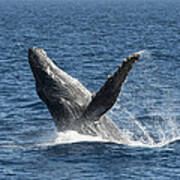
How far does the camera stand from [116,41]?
63.5 m

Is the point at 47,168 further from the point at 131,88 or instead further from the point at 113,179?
the point at 131,88

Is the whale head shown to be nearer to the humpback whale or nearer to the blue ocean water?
the humpback whale

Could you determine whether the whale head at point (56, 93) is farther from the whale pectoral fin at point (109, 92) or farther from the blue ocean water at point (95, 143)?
the blue ocean water at point (95, 143)

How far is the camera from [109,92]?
57.8 ft

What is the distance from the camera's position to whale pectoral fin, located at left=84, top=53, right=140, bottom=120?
17.0m

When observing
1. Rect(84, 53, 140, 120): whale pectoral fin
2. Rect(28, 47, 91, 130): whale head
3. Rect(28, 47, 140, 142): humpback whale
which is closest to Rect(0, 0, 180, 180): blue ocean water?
Rect(28, 47, 140, 142): humpback whale

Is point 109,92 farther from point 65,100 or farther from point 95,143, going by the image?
point 95,143

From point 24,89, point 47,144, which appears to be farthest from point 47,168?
point 24,89

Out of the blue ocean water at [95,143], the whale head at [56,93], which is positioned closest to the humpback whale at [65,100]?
the whale head at [56,93]

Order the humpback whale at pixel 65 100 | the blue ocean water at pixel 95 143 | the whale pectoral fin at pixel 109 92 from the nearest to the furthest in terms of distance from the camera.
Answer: the blue ocean water at pixel 95 143
the whale pectoral fin at pixel 109 92
the humpback whale at pixel 65 100

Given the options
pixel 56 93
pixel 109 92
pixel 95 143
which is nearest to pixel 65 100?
pixel 56 93

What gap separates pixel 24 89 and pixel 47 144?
42.5 ft

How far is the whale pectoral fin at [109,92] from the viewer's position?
17000mm

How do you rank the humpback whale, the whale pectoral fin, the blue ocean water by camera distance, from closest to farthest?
the blue ocean water → the whale pectoral fin → the humpback whale
